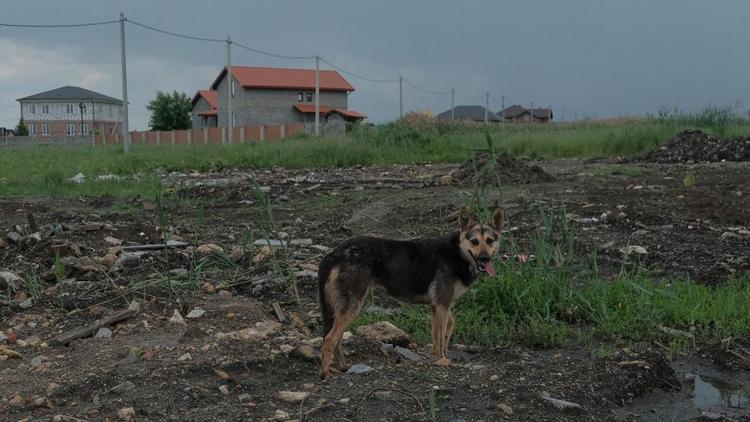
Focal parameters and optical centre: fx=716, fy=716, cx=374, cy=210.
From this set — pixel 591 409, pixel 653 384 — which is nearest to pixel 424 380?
pixel 591 409

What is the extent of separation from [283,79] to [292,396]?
63152 millimetres

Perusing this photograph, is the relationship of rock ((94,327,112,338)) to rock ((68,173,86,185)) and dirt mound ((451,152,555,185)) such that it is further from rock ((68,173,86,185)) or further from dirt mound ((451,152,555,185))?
rock ((68,173,86,185))

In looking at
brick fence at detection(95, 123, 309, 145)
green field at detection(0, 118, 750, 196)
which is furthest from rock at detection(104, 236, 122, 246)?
brick fence at detection(95, 123, 309, 145)

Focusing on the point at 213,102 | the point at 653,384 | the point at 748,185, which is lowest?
the point at 653,384

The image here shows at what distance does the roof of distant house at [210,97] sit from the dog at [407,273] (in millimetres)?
68030

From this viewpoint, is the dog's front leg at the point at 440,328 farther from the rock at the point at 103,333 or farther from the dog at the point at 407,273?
the rock at the point at 103,333

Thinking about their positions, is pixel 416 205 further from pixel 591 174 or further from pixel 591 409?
pixel 591 409

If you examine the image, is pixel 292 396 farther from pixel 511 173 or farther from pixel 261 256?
pixel 511 173

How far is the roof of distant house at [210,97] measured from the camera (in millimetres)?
71938

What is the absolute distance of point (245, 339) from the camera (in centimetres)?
468

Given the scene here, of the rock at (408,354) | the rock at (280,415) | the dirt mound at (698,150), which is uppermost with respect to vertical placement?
the dirt mound at (698,150)

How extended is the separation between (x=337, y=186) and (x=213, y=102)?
6152 cm

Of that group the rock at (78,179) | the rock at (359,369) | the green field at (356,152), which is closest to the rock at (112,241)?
the rock at (359,369)

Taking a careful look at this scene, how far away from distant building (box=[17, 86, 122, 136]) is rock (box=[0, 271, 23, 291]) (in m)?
93.0
